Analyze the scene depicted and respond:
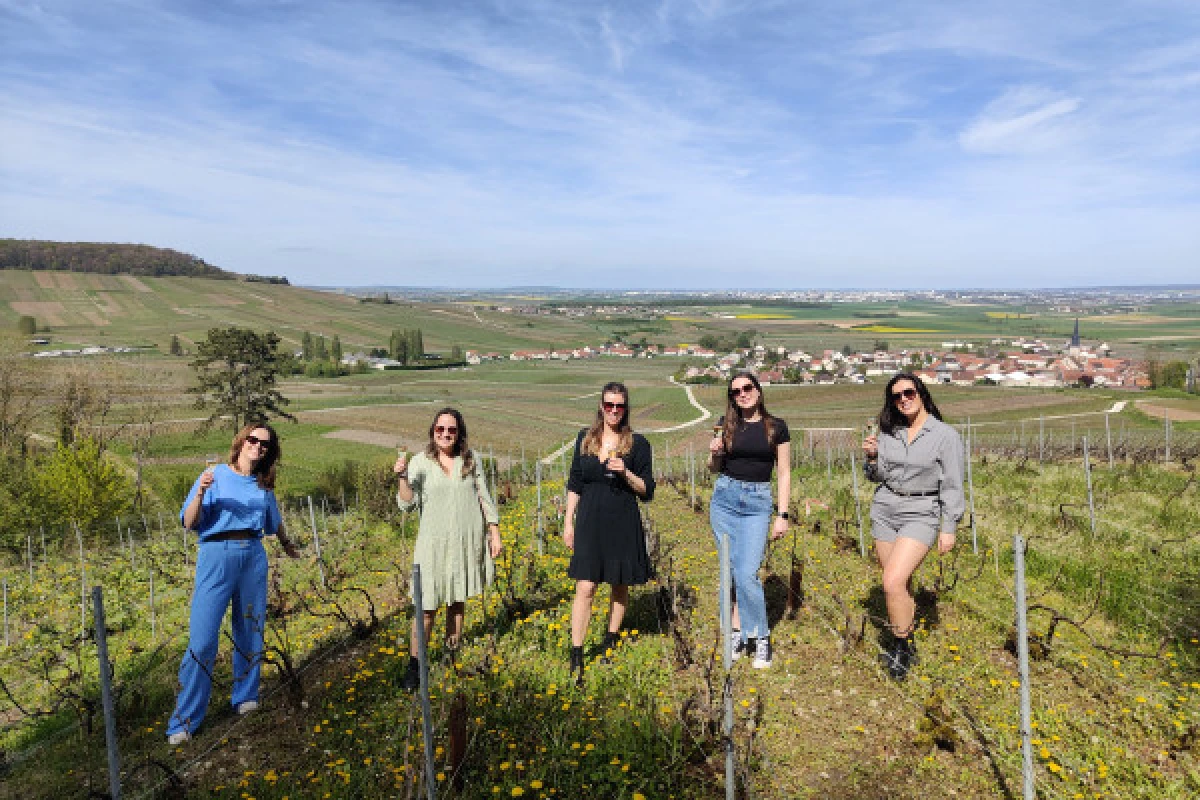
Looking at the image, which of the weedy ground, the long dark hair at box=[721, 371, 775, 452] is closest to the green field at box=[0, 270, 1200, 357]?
the weedy ground

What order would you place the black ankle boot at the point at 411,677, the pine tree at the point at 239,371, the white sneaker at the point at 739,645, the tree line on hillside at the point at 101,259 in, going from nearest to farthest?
the black ankle boot at the point at 411,677 < the white sneaker at the point at 739,645 < the pine tree at the point at 239,371 < the tree line on hillside at the point at 101,259

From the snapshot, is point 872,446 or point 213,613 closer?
point 213,613

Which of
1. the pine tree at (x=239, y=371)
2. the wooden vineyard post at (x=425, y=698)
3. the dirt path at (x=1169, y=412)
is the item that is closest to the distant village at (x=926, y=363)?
the dirt path at (x=1169, y=412)

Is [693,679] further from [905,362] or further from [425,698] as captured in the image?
[905,362]

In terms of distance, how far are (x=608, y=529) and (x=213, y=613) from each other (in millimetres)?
2265

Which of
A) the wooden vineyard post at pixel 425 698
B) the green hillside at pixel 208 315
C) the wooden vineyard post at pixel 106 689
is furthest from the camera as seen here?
the green hillside at pixel 208 315

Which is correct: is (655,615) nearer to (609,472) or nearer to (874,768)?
(609,472)

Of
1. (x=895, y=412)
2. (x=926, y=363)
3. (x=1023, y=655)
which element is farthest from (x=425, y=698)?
(x=926, y=363)

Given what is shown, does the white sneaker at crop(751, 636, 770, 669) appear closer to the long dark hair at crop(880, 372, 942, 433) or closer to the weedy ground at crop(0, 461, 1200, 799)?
the weedy ground at crop(0, 461, 1200, 799)

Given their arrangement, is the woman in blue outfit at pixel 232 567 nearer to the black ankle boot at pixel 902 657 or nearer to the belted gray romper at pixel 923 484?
the belted gray romper at pixel 923 484

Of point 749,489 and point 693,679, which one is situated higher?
point 749,489

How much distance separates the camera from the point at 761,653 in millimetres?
4051

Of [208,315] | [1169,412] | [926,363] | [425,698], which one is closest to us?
[425,698]

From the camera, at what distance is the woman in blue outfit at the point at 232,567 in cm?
360
